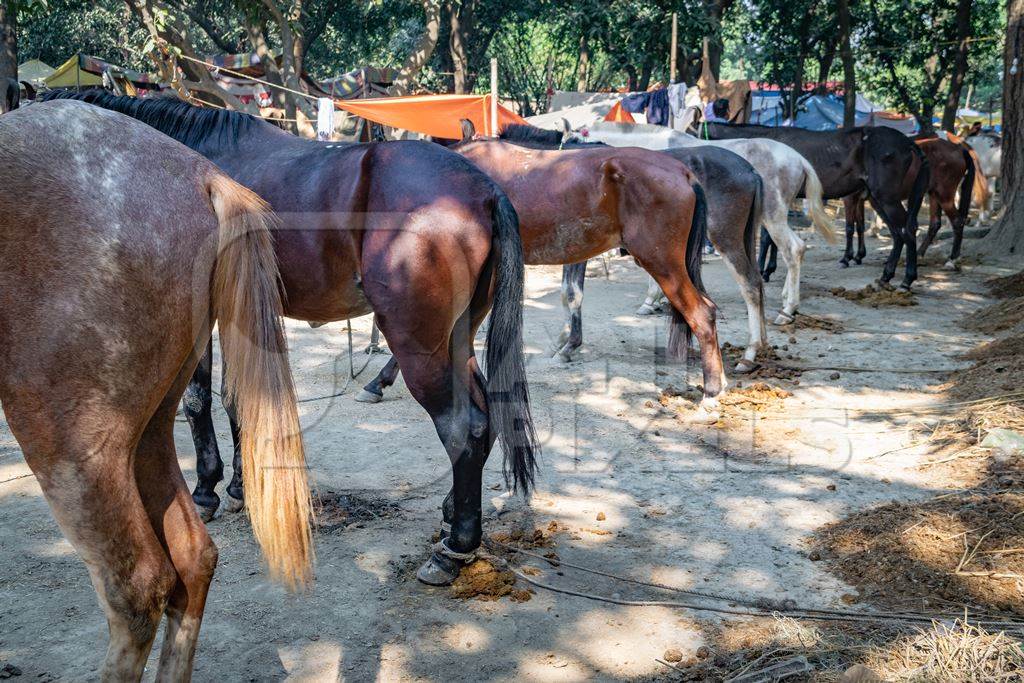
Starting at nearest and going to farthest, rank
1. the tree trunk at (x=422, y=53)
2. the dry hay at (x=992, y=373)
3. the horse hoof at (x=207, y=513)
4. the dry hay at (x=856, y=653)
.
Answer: the dry hay at (x=856, y=653), the horse hoof at (x=207, y=513), the dry hay at (x=992, y=373), the tree trunk at (x=422, y=53)

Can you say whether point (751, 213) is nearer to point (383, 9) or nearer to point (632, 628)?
point (632, 628)

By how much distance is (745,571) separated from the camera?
3.78 meters

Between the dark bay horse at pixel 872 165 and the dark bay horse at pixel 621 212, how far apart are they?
600 centimetres

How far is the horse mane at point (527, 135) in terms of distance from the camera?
7316 millimetres

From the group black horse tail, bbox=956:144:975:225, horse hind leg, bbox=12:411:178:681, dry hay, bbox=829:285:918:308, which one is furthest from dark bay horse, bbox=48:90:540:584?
black horse tail, bbox=956:144:975:225

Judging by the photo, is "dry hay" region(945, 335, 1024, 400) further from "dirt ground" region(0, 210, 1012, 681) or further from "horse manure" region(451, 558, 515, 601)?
"horse manure" region(451, 558, 515, 601)

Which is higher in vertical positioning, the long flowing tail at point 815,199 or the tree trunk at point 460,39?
the tree trunk at point 460,39

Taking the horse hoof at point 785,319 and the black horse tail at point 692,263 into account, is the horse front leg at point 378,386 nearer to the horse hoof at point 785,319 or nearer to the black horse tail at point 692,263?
the black horse tail at point 692,263

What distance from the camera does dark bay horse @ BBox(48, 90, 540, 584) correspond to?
358 centimetres

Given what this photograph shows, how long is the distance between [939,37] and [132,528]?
84.9 feet

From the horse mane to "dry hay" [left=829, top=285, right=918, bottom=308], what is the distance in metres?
5.00

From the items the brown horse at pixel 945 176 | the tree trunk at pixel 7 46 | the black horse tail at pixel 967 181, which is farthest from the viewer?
the tree trunk at pixel 7 46

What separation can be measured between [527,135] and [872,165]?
6738 mm

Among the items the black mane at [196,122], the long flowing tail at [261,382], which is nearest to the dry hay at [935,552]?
the long flowing tail at [261,382]
